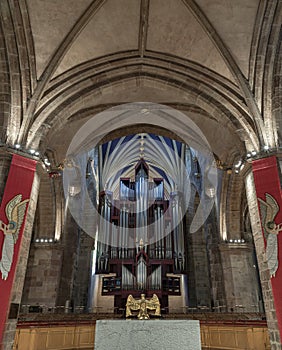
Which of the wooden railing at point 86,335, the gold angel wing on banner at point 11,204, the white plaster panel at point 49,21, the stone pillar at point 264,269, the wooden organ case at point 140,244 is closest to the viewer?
the stone pillar at point 264,269

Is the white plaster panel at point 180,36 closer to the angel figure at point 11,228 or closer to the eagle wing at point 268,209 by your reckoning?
the eagle wing at point 268,209

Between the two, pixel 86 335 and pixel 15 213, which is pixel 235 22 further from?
pixel 86 335

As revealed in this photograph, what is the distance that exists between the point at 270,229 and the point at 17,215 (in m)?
5.70

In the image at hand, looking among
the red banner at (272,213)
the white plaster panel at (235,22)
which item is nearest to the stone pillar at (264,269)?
the red banner at (272,213)

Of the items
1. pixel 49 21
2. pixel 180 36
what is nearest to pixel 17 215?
pixel 49 21

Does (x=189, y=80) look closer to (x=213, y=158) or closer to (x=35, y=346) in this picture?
(x=213, y=158)

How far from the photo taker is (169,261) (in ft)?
46.8

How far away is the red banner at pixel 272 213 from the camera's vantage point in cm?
566

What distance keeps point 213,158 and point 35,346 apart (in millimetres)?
8302

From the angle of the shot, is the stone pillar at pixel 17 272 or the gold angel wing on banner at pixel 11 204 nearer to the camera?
the stone pillar at pixel 17 272

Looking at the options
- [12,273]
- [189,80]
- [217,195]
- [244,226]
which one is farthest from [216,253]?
[12,273]

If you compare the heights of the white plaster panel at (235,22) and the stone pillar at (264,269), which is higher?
the white plaster panel at (235,22)

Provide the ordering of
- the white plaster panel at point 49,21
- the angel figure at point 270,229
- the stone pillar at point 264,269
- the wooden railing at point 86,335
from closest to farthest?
the stone pillar at point 264,269 < the angel figure at point 270,229 < the wooden railing at point 86,335 < the white plaster panel at point 49,21

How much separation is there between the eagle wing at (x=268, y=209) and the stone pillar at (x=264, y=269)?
0.63 ft
